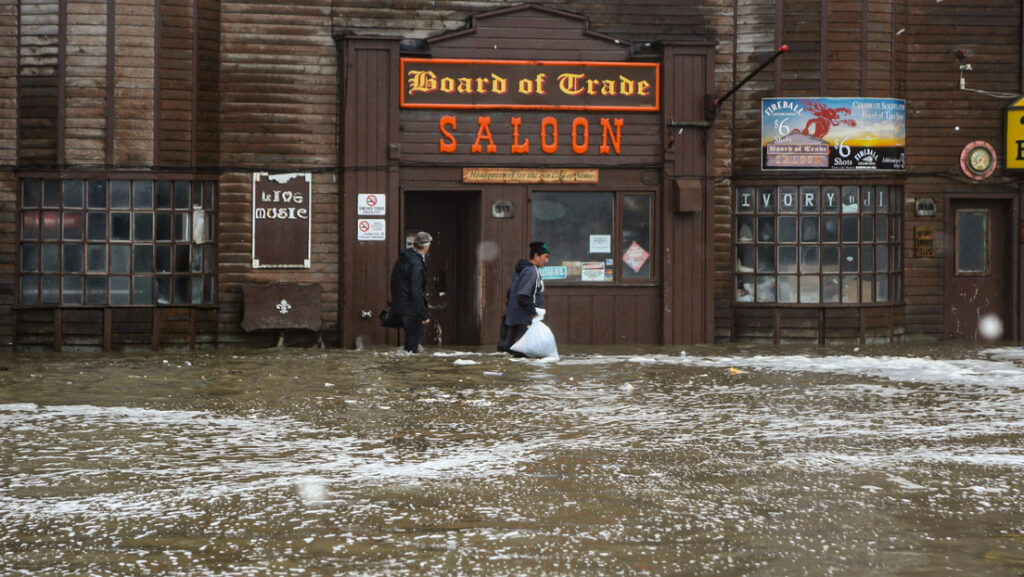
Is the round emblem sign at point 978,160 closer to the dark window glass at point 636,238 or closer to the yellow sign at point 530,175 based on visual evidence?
the dark window glass at point 636,238

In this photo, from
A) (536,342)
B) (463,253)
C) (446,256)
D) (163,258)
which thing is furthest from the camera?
(446,256)

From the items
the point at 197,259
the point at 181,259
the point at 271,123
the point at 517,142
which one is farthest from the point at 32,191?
the point at 517,142

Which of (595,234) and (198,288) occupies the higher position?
(595,234)

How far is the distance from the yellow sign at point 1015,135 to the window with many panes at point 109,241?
41.2 feet

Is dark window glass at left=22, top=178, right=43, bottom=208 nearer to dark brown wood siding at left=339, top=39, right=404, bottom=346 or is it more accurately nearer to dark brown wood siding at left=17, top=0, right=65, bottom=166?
dark brown wood siding at left=17, top=0, right=65, bottom=166

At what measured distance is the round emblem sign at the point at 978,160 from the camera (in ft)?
67.0

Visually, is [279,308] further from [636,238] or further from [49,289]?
[636,238]

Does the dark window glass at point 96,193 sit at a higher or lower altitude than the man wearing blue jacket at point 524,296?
higher

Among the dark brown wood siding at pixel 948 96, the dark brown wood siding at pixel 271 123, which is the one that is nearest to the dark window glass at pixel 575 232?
the dark brown wood siding at pixel 271 123

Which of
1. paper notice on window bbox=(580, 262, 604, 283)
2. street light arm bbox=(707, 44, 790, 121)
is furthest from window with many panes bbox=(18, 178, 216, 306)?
street light arm bbox=(707, 44, 790, 121)

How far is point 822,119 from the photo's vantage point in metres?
19.8

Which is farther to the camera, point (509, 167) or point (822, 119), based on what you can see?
point (822, 119)

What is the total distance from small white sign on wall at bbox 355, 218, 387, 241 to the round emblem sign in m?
9.24

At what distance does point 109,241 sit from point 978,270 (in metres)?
13.6
